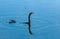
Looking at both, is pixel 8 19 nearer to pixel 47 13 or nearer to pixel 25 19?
pixel 25 19

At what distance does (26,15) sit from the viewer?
9.15 ft

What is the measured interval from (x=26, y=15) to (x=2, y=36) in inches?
15.6

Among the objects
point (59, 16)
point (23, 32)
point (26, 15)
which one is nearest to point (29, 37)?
point (23, 32)

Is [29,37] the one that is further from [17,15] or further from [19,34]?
[17,15]

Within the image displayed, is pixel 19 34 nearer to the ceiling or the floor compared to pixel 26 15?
nearer to the floor

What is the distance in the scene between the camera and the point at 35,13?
280 centimetres

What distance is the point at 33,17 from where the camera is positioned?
2.81 metres

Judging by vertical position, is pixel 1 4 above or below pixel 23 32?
above

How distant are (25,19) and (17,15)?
0.11m

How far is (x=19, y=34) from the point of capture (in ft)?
9.23

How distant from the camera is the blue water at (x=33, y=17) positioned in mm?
2791

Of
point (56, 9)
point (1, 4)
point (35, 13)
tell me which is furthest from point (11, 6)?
point (56, 9)

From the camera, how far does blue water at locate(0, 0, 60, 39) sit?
9.16ft

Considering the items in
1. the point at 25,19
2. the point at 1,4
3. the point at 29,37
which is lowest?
the point at 29,37
